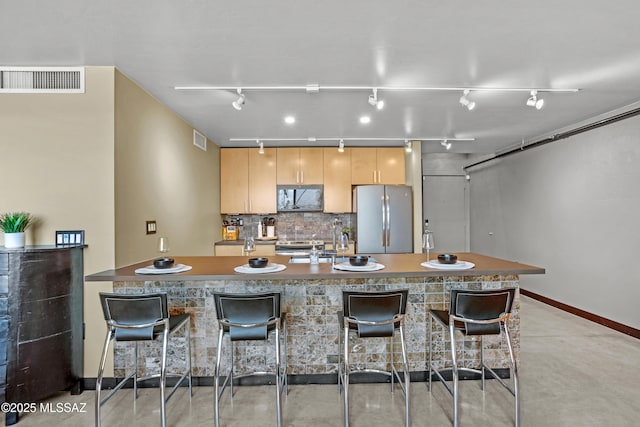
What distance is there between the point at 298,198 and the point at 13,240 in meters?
3.51

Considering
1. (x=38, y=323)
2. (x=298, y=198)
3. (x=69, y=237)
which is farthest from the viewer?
(x=298, y=198)

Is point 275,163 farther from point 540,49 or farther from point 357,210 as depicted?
point 540,49

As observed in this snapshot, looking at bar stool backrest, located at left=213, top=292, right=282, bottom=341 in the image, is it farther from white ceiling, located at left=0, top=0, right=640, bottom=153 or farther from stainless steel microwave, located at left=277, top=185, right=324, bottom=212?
stainless steel microwave, located at left=277, top=185, right=324, bottom=212

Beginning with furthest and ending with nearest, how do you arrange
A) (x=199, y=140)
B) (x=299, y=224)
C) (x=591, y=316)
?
1. (x=299, y=224)
2. (x=199, y=140)
3. (x=591, y=316)

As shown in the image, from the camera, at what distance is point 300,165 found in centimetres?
526

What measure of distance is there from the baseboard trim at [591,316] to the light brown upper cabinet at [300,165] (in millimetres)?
3845

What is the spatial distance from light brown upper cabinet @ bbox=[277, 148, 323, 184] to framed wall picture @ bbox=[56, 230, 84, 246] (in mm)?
3062

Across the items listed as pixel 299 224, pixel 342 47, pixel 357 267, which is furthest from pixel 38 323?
pixel 299 224

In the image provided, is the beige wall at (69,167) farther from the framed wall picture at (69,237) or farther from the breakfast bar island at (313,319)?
the breakfast bar island at (313,319)

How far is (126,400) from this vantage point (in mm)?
2381

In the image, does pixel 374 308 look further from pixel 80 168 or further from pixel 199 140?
pixel 199 140

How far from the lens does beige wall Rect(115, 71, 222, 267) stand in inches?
104

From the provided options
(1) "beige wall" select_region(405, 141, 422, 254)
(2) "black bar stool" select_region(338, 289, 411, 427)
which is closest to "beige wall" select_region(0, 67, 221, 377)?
(2) "black bar stool" select_region(338, 289, 411, 427)

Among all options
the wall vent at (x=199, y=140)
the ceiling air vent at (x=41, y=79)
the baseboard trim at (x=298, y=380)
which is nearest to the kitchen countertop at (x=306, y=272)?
the baseboard trim at (x=298, y=380)
